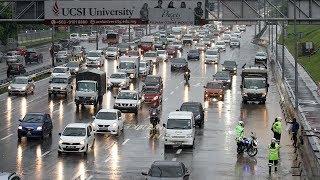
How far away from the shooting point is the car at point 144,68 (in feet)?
294

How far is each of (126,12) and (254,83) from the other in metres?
25.1

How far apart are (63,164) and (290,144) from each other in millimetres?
13925

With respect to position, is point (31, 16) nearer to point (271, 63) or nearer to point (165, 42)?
point (271, 63)

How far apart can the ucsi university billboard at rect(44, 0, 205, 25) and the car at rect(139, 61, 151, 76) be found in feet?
146

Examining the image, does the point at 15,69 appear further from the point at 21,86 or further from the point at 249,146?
the point at 249,146

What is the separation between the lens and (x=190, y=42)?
161 meters

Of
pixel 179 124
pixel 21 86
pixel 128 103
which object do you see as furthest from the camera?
pixel 21 86

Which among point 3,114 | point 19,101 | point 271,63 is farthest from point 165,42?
point 3,114

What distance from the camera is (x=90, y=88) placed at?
63.3 meters

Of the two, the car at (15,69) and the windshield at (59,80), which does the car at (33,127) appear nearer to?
the windshield at (59,80)

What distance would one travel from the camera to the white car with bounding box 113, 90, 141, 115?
59219 millimetres

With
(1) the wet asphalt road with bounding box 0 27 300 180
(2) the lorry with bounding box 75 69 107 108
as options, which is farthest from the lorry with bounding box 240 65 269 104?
(2) the lorry with bounding box 75 69 107 108

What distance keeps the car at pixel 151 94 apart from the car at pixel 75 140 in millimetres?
23904

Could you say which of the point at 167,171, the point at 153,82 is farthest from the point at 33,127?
the point at 153,82
